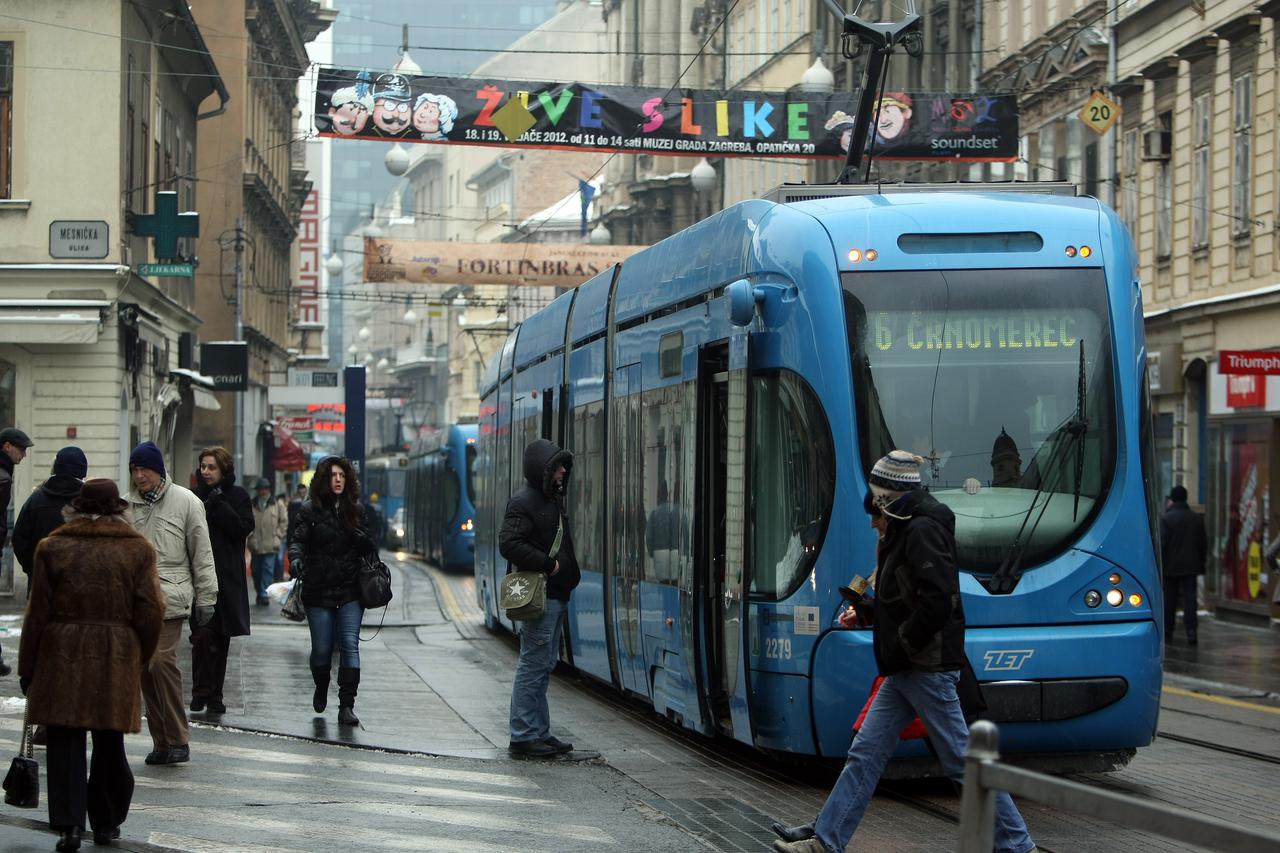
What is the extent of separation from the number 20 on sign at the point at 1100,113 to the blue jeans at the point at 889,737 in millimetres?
23785

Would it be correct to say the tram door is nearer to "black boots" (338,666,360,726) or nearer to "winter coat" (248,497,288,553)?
"black boots" (338,666,360,726)

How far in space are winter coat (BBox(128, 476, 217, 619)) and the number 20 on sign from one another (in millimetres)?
21914

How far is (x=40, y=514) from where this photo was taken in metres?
13.8

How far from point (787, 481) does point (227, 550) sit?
4.42 metres

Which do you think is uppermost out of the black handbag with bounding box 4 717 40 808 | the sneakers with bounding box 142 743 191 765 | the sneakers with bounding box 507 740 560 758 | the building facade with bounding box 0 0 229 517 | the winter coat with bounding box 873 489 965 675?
the building facade with bounding box 0 0 229 517

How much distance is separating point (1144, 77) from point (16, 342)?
1660 cm

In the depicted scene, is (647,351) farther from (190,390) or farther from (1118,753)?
(190,390)

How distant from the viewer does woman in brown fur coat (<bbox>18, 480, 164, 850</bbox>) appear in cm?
867

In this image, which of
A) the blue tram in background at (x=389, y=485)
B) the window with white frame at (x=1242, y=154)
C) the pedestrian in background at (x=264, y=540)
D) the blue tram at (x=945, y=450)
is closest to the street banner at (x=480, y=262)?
the pedestrian in background at (x=264, y=540)

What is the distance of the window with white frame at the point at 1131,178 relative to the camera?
33.4m

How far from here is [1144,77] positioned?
32.6 m

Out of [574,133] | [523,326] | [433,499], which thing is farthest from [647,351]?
[433,499]

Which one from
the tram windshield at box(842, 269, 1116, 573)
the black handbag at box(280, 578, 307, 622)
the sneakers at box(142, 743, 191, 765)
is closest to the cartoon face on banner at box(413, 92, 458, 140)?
the black handbag at box(280, 578, 307, 622)

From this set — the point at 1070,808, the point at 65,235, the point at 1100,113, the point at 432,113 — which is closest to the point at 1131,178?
the point at 1100,113
